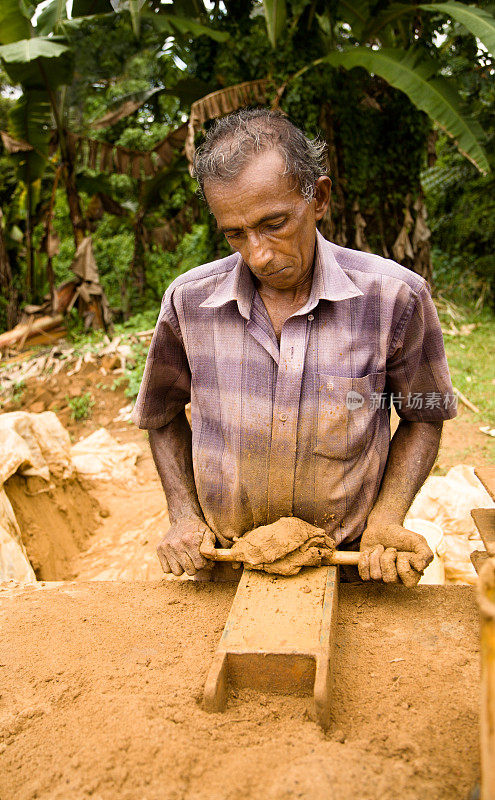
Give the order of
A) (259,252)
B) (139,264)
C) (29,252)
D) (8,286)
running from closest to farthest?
1. (259,252)
2. (29,252)
3. (8,286)
4. (139,264)

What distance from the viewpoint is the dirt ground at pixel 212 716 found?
3.43ft

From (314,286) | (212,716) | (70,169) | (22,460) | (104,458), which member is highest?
(314,286)

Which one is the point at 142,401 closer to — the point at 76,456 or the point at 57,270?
the point at 76,456

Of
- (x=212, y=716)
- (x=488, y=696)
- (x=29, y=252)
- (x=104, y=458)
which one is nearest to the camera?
(x=488, y=696)

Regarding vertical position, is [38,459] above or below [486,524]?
below

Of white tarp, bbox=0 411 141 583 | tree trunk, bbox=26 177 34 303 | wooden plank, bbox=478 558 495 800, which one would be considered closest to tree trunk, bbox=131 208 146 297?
tree trunk, bbox=26 177 34 303

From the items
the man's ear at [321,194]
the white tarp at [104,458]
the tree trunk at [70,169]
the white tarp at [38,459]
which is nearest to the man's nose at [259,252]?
the man's ear at [321,194]

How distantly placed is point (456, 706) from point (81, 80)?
8872 mm

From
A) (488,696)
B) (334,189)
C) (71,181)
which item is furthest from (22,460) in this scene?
(334,189)

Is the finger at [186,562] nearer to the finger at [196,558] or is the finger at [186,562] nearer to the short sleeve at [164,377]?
the finger at [196,558]

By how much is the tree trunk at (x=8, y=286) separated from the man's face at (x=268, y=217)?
8.76 meters

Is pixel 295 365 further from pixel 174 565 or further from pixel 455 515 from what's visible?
pixel 455 515

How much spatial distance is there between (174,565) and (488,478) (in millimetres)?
928

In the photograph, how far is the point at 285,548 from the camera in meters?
1.55
